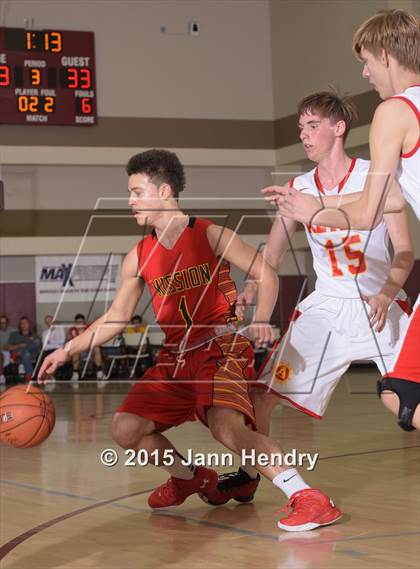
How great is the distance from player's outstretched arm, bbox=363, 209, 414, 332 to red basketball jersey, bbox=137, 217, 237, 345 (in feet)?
2.36

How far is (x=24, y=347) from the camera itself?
52.8 feet

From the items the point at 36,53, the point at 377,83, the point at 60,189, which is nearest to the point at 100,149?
the point at 60,189

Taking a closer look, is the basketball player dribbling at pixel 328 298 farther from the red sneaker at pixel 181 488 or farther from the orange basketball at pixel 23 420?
the orange basketball at pixel 23 420

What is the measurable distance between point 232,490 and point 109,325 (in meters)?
1.35

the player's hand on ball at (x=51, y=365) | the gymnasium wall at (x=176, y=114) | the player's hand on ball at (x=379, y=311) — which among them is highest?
the gymnasium wall at (x=176, y=114)

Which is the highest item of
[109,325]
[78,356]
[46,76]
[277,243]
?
[46,76]

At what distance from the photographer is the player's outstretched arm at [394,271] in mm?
3922

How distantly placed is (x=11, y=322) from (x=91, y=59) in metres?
5.02

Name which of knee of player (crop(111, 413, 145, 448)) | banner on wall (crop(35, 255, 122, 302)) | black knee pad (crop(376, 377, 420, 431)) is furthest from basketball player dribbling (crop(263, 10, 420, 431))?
banner on wall (crop(35, 255, 122, 302))

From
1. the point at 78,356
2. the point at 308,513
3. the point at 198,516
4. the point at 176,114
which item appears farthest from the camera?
the point at 176,114

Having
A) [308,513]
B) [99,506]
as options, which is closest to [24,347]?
[99,506]

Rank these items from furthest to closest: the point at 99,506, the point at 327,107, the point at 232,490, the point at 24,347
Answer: the point at 24,347 < the point at 99,506 < the point at 232,490 < the point at 327,107

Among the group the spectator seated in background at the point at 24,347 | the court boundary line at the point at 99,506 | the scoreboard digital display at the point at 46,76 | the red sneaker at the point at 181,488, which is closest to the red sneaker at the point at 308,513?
the court boundary line at the point at 99,506

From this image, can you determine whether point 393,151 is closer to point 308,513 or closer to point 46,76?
point 308,513
